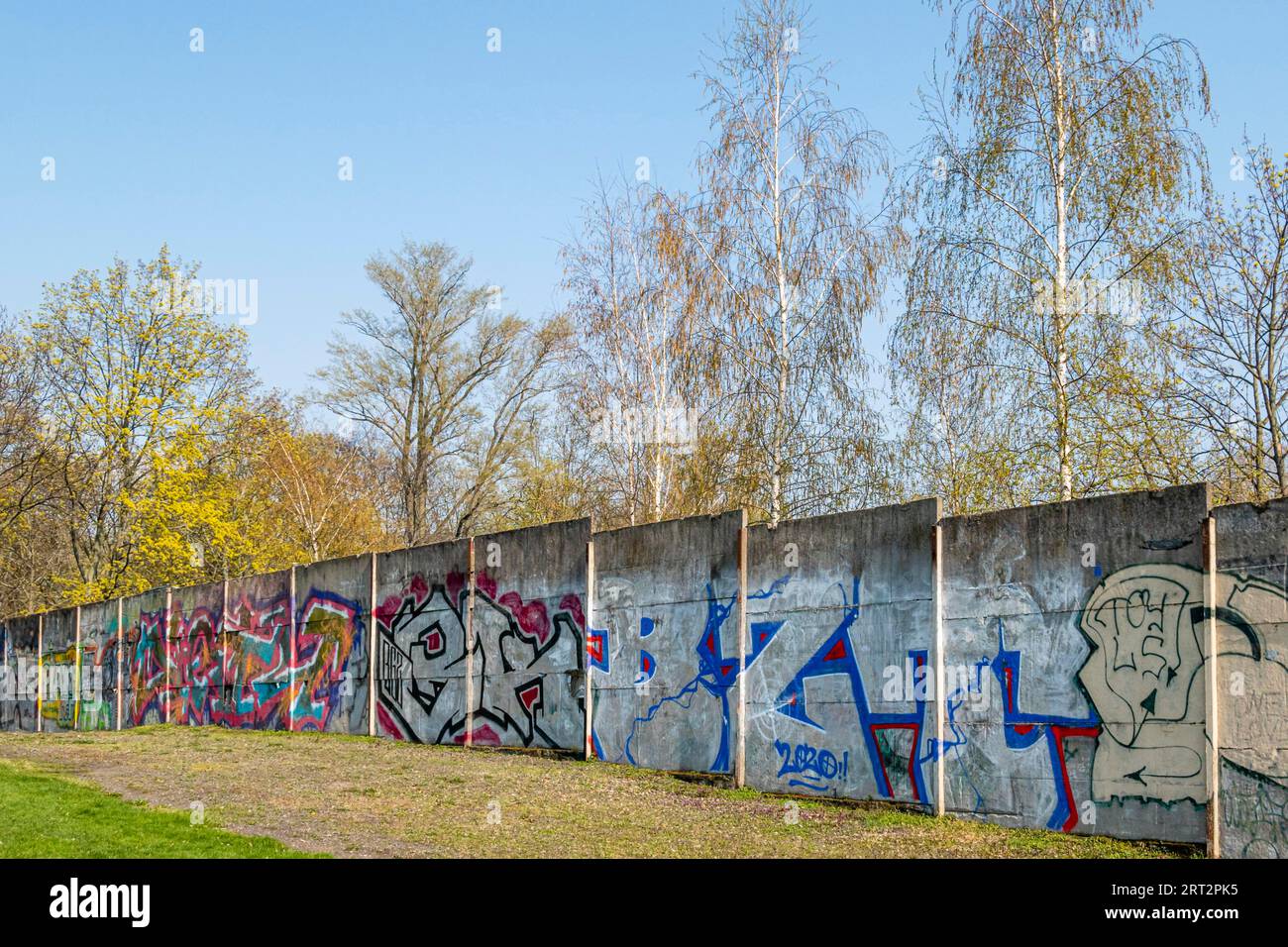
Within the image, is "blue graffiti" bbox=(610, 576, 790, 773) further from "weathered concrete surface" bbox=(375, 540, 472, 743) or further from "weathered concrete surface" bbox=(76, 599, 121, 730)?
"weathered concrete surface" bbox=(76, 599, 121, 730)

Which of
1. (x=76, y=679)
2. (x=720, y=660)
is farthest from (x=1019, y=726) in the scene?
(x=76, y=679)

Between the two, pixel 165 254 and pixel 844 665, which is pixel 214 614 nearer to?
pixel 165 254

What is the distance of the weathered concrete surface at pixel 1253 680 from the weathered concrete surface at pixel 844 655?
2492 millimetres

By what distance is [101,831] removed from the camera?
974 centimetres

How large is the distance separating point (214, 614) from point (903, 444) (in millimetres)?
13319

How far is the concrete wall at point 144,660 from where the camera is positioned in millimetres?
26047

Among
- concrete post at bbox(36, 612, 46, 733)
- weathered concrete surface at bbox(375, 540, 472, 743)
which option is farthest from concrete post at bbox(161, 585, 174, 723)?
weathered concrete surface at bbox(375, 540, 472, 743)

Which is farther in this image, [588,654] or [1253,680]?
[588,654]

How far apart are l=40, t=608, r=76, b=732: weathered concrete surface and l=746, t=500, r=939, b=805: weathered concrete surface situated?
23016 millimetres

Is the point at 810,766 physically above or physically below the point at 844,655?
below

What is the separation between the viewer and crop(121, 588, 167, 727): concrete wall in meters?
26.0

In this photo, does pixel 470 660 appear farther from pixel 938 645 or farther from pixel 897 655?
pixel 938 645

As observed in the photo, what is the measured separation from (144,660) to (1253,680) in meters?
23.6
